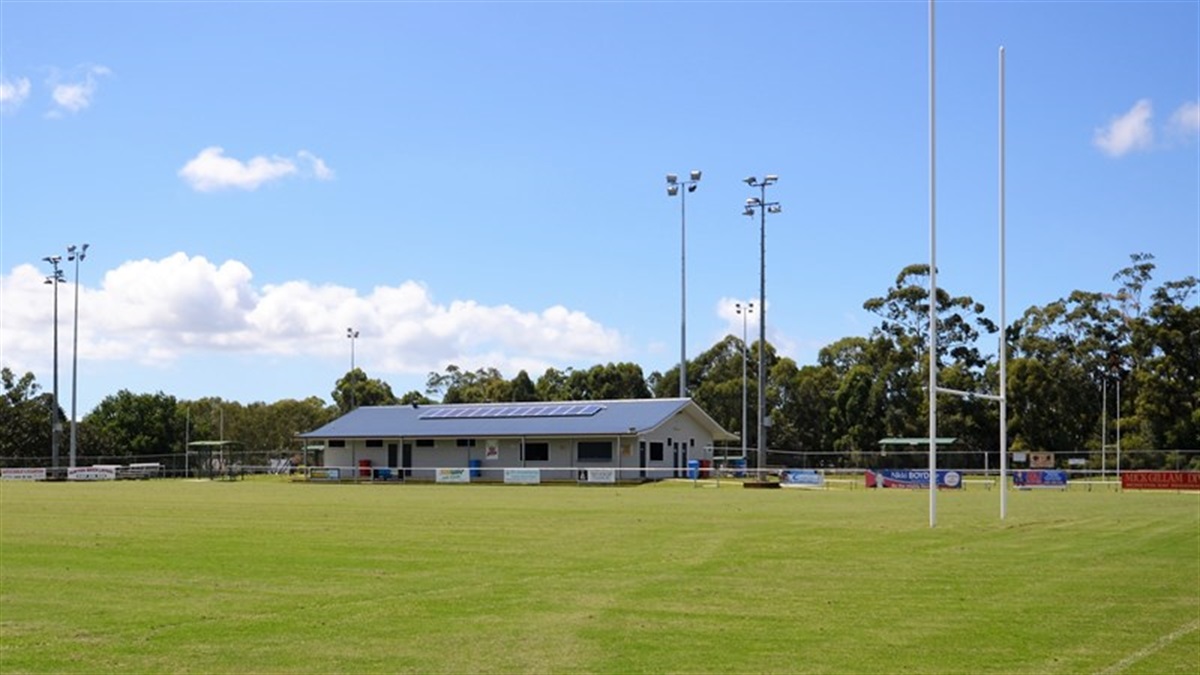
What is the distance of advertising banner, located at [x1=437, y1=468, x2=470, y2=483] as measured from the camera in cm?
6875

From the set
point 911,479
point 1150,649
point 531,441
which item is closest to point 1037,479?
point 911,479

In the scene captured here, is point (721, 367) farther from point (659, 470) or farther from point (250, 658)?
point (250, 658)

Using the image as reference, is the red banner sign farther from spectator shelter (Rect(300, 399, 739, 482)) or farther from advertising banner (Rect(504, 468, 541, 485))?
advertising banner (Rect(504, 468, 541, 485))

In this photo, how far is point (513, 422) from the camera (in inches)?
2950

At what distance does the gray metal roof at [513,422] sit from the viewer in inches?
2773

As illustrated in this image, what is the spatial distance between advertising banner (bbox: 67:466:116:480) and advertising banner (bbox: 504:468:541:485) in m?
28.6

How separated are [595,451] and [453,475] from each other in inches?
313

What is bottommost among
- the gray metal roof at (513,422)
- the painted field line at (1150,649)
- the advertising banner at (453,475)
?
the advertising banner at (453,475)

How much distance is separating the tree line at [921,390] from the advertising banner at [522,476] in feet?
56.1

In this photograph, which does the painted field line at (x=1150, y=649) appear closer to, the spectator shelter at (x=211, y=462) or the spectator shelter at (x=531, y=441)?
the spectator shelter at (x=531, y=441)

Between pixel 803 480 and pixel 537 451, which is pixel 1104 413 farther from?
pixel 537 451

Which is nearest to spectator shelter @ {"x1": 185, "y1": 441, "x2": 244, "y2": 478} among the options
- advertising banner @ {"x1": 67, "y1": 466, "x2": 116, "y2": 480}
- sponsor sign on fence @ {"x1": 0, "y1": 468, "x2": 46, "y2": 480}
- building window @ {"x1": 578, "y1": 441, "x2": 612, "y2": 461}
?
advertising banner @ {"x1": 67, "y1": 466, "x2": 116, "y2": 480}

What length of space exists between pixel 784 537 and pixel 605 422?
154 ft

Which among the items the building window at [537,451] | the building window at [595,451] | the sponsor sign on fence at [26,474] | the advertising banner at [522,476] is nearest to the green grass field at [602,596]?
the advertising banner at [522,476]
